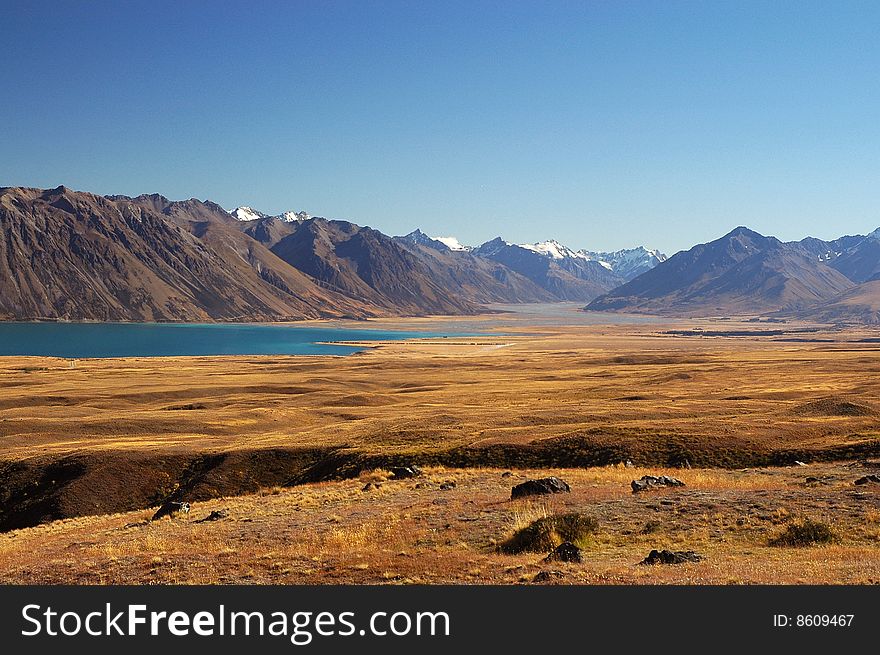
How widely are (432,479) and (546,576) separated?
23302 millimetres

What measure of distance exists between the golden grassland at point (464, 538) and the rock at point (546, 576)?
0.51ft

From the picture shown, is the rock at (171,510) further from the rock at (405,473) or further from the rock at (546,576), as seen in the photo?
the rock at (546,576)

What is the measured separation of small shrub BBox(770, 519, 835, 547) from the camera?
20719 mm

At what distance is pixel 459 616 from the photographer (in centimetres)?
1184

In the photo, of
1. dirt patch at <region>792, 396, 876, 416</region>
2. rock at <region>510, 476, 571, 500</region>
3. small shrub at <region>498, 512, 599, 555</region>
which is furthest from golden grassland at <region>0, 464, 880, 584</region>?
dirt patch at <region>792, 396, 876, 416</region>

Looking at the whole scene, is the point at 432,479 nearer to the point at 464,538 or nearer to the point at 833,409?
the point at 464,538

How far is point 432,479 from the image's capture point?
39.8m

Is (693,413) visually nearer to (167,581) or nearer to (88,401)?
(167,581)

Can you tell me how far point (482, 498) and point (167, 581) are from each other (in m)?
16.3

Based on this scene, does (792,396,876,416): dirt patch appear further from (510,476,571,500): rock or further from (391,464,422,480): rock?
(510,476,571,500): rock

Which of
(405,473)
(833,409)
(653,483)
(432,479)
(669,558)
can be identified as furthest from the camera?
(833,409)

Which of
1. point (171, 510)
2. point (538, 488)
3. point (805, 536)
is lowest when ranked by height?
point (171, 510)

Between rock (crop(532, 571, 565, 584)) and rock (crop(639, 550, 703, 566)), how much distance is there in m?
3.01

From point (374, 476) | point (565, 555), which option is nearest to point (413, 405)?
point (374, 476)
